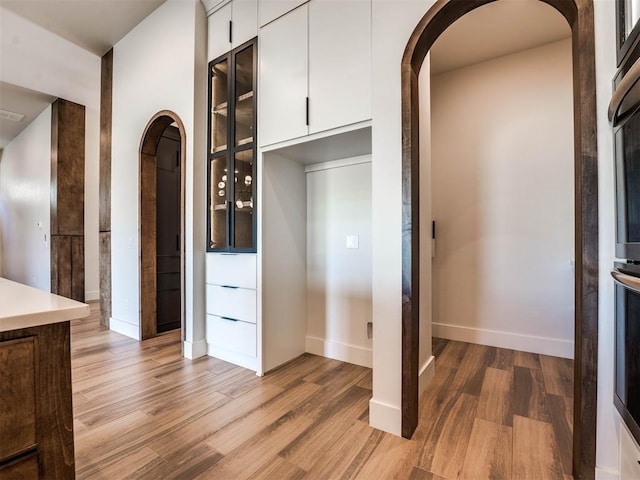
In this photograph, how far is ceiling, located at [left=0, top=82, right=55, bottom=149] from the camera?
14.6ft

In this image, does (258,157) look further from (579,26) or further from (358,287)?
(579,26)

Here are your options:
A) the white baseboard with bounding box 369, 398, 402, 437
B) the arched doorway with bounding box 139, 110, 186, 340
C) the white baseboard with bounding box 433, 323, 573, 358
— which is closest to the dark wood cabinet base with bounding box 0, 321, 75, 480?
the white baseboard with bounding box 369, 398, 402, 437

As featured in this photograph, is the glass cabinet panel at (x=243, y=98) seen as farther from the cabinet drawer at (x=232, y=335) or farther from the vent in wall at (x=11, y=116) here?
the vent in wall at (x=11, y=116)

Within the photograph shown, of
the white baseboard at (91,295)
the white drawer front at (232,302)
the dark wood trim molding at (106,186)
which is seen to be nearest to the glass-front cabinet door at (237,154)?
the white drawer front at (232,302)

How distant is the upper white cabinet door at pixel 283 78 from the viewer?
7.07ft

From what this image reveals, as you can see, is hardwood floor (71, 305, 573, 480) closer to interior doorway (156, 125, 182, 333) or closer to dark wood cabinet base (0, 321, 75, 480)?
dark wood cabinet base (0, 321, 75, 480)

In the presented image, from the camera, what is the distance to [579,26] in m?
1.25

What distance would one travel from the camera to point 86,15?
3105 millimetres

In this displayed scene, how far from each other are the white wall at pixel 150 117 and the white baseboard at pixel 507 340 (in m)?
2.50

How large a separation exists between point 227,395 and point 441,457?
1.37 metres

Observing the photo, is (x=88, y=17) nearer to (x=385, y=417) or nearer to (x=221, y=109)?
(x=221, y=109)

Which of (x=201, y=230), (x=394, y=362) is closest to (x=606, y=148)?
(x=394, y=362)

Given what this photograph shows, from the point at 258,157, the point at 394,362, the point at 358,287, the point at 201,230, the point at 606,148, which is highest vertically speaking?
the point at 258,157

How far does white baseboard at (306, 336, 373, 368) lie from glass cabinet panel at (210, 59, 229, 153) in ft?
6.54
